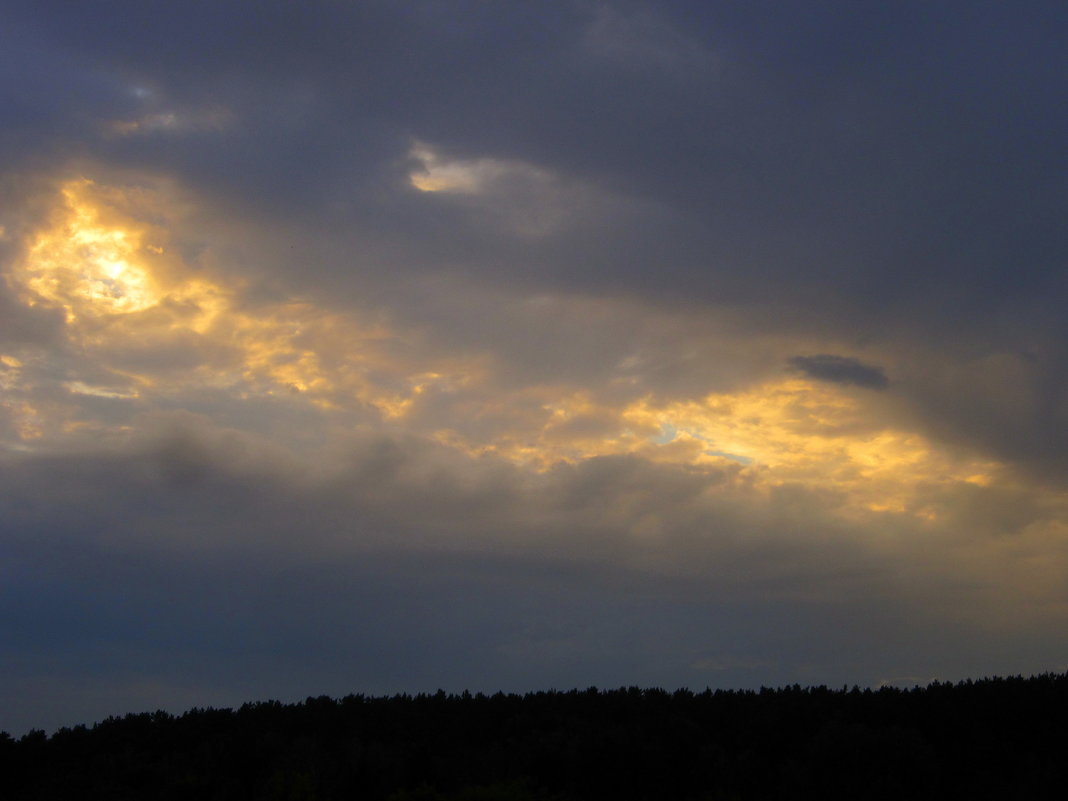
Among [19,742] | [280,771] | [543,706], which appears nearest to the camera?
[280,771]

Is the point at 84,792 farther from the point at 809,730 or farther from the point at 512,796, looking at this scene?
the point at 809,730

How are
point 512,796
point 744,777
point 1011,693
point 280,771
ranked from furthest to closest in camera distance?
1. point 1011,693
2. point 280,771
3. point 744,777
4. point 512,796

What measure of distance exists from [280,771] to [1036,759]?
17181 millimetres

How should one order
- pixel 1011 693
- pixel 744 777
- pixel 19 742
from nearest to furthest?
pixel 744 777
pixel 1011 693
pixel 19 742

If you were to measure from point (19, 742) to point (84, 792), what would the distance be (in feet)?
31.8

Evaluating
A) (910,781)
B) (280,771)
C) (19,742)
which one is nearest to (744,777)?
(910,781)

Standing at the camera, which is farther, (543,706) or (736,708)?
(543,706)

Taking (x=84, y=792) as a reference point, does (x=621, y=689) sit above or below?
above

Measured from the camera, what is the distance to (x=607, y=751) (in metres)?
24.7

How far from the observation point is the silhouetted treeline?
21.6 metres

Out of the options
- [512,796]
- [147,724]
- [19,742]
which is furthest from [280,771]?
[19,742]

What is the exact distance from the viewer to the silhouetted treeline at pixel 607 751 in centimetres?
2162

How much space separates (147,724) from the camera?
122 ft

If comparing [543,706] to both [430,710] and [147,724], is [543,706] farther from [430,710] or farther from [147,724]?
[147,724]
